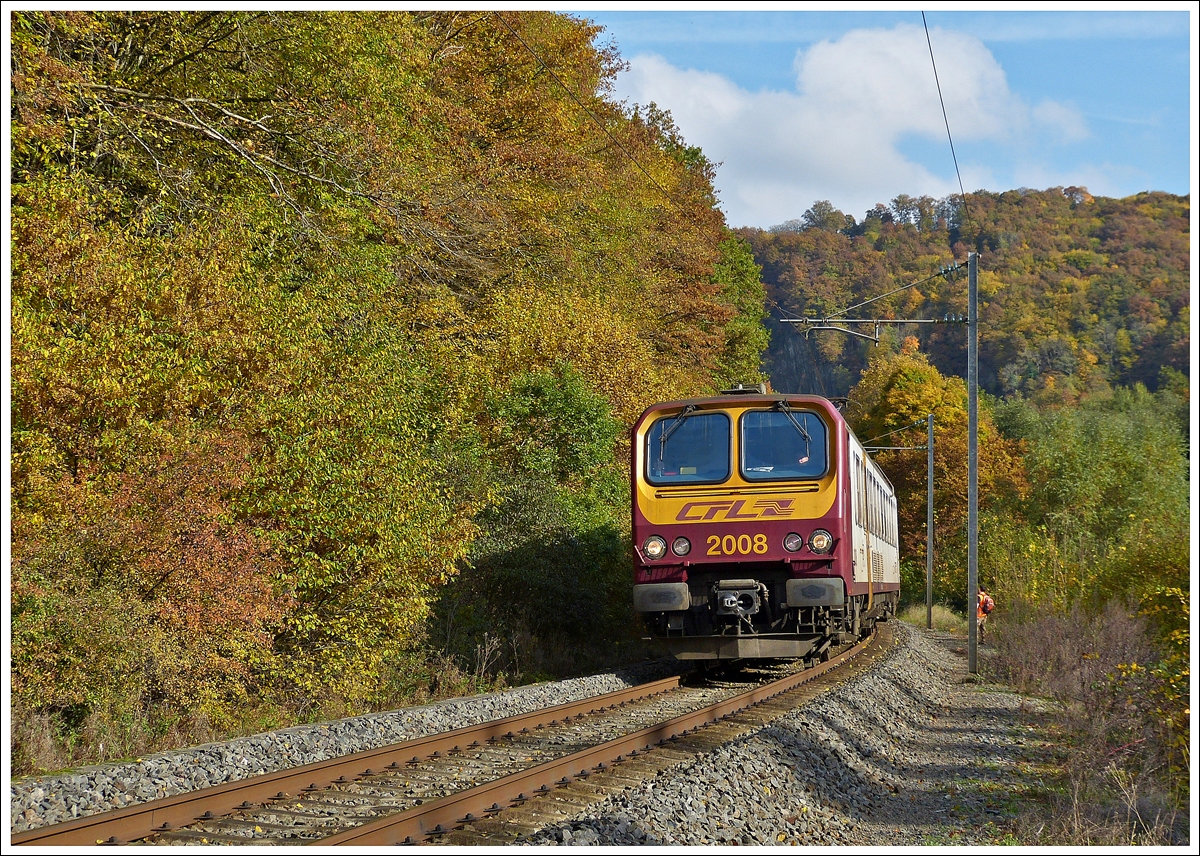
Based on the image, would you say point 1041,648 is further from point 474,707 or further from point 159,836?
point 159,836

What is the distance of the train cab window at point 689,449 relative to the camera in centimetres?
1316

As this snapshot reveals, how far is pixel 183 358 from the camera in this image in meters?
10.2

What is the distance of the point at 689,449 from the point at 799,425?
1.42 m

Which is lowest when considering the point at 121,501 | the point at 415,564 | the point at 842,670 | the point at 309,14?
the point at 842,670

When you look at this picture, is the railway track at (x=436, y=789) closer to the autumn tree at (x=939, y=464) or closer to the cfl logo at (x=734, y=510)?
the cfl logo at (x=734, y=510)

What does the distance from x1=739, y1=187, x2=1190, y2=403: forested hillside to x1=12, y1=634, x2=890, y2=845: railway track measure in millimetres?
5009

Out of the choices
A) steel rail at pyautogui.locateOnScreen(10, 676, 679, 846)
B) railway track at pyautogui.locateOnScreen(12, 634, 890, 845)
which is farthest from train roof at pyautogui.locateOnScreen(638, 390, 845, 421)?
steel rail at pyautogui.locateOnScreen(10, 676, 679, 846)

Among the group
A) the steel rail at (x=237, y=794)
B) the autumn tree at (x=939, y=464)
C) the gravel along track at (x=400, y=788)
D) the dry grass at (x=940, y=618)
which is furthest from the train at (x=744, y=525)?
the autumn tree at (x=939, y=464)

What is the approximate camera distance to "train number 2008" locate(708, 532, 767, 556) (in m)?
12.6

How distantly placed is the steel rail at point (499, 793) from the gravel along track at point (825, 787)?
0.23 metres

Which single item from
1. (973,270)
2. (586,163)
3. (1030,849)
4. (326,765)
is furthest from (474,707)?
(586,163)

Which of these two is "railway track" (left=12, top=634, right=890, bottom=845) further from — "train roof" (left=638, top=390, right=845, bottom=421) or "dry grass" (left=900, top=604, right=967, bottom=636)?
"dry grass" (left=900, top=604, right=967, bottom=636)

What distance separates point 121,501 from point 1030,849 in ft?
25.5

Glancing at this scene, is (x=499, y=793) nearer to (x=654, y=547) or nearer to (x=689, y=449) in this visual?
(x=654, y=547)
